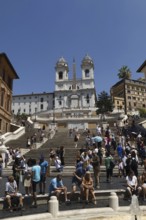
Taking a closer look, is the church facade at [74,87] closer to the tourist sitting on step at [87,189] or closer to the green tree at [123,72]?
the green tree at [123,72]

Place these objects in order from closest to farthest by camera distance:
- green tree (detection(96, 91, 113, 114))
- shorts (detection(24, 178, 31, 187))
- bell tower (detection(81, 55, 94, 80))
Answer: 1. shorts (detection(24, 178, 31, 187))
2. green tree (detection(96, 91, 113, 114))
3. bell tower (detection(81, 55, 94, 80))

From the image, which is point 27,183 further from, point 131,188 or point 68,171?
point 68,171

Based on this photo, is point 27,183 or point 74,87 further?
point 74,87

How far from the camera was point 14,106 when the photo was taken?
12488 centimetres

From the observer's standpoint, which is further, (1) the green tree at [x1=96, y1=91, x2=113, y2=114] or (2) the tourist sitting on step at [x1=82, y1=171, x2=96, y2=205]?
(1) the green tree at [x1=96, y1=91, x2=113, y2=114]

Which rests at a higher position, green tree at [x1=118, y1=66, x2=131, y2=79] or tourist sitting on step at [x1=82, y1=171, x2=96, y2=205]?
green tree at [x1=118, y1=66, x2=131, y2=79]

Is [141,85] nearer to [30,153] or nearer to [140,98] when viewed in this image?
[140,98]

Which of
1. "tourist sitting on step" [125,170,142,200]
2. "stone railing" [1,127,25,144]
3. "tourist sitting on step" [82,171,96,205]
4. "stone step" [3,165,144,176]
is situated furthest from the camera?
"stone railing" [1,127,25,144]

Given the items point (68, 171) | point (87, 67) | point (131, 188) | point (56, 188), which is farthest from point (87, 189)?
point (87, 67)

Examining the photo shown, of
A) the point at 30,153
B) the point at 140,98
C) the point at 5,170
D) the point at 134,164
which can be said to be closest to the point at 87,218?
the point at 134,164

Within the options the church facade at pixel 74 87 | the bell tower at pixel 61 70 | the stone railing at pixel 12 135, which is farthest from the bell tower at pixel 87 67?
the stone railing at pixel 12 135

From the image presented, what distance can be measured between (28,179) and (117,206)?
13.3 ft

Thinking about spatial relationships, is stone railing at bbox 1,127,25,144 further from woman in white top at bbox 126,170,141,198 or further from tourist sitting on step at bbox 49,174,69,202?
woman in white top at bbox 126,170,141,198

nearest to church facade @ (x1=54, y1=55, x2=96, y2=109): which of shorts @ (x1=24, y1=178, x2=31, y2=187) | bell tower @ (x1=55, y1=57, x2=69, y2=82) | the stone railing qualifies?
bell tower @ (x1=55, y1=57, x2=69, y2=82)
